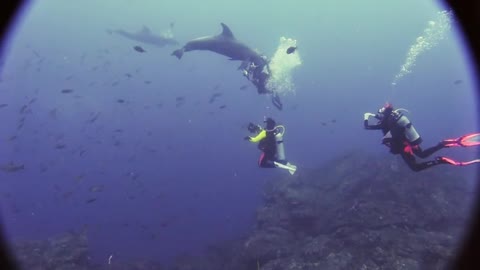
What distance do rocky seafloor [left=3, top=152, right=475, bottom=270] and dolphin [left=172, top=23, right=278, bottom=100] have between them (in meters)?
5.31

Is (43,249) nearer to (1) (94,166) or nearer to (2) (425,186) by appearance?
(2) (425,186)

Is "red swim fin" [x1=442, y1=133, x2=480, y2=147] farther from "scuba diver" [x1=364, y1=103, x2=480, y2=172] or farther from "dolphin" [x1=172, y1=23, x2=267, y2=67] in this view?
"dolphin" [x1=172, y1=23, x2=267, y2=67]

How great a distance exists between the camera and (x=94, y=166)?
39719 millimetres

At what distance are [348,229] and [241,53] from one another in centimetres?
832

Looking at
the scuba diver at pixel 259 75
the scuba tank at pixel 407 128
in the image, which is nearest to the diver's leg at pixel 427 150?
the scuba tank at pixel 407 128

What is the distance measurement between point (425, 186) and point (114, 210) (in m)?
23.6

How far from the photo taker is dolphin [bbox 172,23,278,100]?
48.2 ft

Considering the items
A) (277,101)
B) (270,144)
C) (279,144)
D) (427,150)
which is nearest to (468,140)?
(427,150)

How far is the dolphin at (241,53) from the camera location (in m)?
14.7

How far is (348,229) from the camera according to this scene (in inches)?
480

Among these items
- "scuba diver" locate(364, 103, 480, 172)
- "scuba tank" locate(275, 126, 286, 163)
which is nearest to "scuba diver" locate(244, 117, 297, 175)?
"scuba tank" locate(275, 126, 286, 163)

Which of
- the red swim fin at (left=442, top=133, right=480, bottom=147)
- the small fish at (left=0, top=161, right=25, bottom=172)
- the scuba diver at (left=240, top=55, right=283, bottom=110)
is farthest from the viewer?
the scuba diver at (left=240, top=55, right=283, bottom=110)

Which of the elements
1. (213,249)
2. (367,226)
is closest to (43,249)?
(213,249)

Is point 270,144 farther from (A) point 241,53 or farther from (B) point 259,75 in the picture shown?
(A) point 241,53
